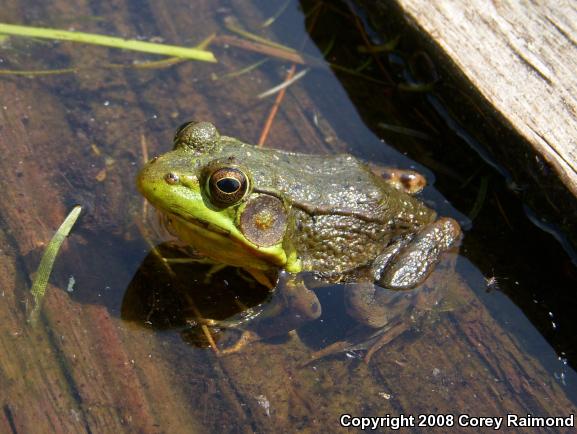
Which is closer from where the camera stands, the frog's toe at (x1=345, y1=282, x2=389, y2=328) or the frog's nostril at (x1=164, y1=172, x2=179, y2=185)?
the frog's nostril at (x1=164, y1=172, x2=179, y2=185)

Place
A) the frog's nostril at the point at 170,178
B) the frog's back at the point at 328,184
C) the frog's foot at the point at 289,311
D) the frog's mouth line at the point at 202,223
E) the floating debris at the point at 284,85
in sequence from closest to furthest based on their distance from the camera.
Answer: the frog's nostril at the point at 170,178 → the frog's mouth line at the point at 202,223 → the frog's back at the point at 328,184 → the frog's foot at the point at 289,311 → the floating debris at the point at 284,85

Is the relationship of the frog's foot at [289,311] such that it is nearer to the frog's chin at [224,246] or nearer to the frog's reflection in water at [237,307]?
the frog's reflection in water at [237,307]

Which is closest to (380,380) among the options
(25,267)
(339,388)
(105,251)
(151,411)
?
(339,388)

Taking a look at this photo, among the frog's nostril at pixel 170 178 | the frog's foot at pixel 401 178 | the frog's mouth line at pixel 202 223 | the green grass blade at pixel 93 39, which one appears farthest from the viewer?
the green grass blade at pixel 93 39

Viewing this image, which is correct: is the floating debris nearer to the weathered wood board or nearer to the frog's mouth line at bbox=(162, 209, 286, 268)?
the weathered wood board

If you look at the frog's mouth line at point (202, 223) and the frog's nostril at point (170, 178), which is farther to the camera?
the frog's mouth line at point (202, 223)

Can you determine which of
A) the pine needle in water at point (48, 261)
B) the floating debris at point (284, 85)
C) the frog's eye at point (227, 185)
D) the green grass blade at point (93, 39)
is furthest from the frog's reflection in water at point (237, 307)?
the green grass blade at point (93, 39)

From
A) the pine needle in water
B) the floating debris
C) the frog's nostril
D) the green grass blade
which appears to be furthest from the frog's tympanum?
the green grass blade
